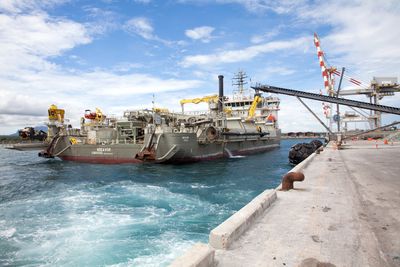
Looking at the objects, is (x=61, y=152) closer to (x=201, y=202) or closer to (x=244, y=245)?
(x=201, y=202)

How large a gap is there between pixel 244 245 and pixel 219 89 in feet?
138

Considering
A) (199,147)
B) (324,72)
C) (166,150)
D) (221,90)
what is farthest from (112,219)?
(324,72)

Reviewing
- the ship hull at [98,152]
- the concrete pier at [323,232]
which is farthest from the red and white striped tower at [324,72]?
the concrete pier at [323,232]

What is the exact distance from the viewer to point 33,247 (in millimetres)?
7883

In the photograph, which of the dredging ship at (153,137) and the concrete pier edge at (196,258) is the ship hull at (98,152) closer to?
the dredging ship at (153,137)

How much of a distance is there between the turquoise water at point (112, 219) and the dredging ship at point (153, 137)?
32.6 ft

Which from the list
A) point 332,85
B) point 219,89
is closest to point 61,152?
point 219,89

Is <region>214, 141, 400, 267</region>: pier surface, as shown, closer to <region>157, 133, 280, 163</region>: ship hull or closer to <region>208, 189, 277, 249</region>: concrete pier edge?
<region>208, 189, 277, 249</region>: concrete pier edge

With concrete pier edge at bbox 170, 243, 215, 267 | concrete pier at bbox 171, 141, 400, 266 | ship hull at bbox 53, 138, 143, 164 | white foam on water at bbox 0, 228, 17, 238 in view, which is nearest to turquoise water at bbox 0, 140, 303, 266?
white foam on water at bbox 0, 228, 17, 238

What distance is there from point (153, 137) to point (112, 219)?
18961 millimetres

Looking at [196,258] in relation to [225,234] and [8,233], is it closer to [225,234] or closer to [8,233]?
[225,234]

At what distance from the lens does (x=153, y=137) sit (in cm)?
2898

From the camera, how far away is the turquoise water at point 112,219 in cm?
729

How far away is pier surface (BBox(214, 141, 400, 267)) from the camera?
3811mm
